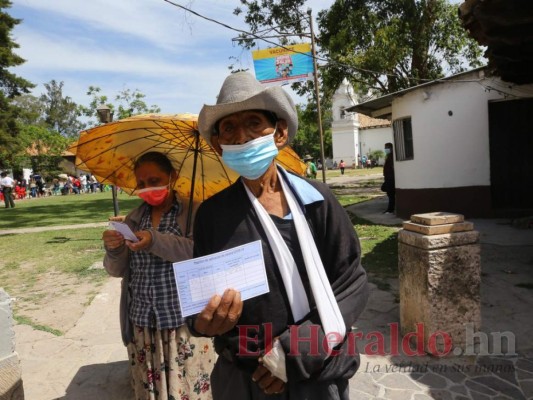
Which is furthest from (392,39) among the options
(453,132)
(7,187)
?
(7,187)

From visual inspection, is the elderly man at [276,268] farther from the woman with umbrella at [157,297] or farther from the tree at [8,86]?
the tree at [8,86]

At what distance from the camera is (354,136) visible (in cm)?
4962

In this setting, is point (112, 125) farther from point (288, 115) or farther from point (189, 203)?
point (288, 115)

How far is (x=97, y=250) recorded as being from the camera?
9547mm

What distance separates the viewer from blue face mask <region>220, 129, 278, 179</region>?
1.54 metres

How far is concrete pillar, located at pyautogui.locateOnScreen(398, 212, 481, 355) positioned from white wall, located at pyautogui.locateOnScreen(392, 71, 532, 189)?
6.92 m

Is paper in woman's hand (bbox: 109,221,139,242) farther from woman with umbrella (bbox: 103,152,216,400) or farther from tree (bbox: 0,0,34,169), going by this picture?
tree (bbox: 0,0,34,169)

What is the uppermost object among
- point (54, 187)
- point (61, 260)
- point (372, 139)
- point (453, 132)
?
point (372, 139)

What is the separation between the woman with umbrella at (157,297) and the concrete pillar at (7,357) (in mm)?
547

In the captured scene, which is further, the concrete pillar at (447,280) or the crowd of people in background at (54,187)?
the crowd of people in background at (54,187)

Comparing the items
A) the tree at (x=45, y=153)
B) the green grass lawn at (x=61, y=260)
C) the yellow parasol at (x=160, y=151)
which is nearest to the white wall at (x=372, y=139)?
the tree at (x=45, y=153)

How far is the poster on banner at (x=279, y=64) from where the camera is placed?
42.9 ft

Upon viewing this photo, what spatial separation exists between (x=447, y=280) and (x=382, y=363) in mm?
948

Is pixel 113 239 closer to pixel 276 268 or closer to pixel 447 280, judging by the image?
pixel 276 268
